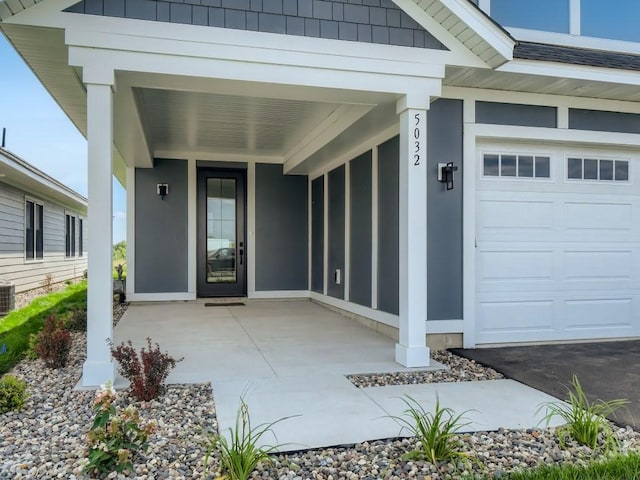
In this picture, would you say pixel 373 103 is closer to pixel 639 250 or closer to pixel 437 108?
pixel 437 108

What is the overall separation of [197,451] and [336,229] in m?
5.78

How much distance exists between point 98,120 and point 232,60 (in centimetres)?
120

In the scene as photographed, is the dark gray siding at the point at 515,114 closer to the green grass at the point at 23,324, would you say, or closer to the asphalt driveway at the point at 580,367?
the asphalt driveway at the point at 580,367

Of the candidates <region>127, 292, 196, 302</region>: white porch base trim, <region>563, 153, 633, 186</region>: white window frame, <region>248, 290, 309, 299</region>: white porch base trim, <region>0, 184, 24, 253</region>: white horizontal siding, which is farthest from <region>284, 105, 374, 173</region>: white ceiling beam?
<region>0, 184, 24, 253</region>: white horizontal siding

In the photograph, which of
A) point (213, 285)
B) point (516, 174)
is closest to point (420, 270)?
point (516, 174)

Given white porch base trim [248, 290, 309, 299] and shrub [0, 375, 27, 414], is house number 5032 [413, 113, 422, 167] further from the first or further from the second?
white porch base trim [248, 290, 309, 299]

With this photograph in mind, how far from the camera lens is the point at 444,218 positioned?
5.49 meters

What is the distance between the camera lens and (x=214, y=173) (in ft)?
32.3

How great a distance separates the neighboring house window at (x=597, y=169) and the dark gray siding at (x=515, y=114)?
62 centimetres

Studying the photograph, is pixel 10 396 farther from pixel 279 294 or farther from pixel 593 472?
pixel 279 294

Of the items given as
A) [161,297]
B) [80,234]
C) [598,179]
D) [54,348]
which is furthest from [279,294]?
[80,234]

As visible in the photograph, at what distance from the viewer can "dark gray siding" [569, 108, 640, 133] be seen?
5.82 metres

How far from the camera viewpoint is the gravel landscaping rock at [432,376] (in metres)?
4.33

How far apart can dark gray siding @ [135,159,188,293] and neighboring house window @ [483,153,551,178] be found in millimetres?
5843
